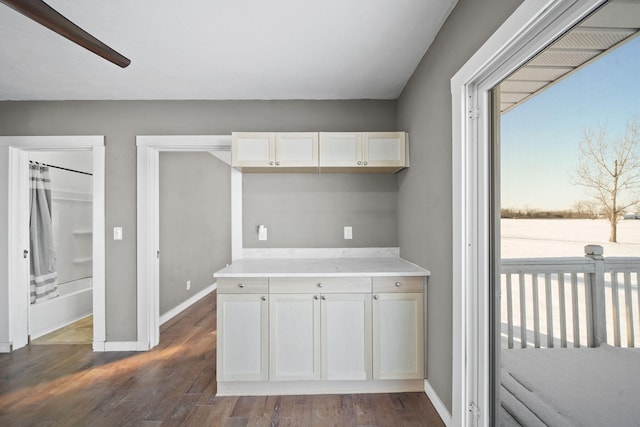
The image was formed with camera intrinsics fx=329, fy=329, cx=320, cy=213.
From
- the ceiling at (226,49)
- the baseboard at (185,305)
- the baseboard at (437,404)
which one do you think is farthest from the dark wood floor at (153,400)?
the ceiling at (226,49)

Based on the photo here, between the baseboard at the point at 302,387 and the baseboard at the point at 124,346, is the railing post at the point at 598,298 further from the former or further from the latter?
the baseboard at the point at 124,346

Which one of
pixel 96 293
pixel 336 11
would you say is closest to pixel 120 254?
pixel 96 293

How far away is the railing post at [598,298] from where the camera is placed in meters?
1.01

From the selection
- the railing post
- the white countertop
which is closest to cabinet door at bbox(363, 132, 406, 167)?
the white countertop

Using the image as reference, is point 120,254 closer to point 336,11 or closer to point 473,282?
point 336,11

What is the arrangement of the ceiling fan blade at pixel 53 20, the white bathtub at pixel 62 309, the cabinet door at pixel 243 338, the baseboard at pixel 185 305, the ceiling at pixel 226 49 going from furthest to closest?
1. the baseboard at pixel 185 305
2. the white bathtub at pixel 62 309
3. the cabinet door at pixel 243 338
4. the ceiling at pixel 226 49
5. the ceiling fan blade at pixel 53 20

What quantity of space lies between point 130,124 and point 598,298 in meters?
3.75

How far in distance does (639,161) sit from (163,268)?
14.5 feet

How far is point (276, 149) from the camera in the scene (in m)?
2.85

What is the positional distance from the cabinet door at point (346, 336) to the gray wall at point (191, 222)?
2.59 m

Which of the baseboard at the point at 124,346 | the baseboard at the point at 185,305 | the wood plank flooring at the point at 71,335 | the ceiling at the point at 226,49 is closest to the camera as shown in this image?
the ceiling at the point at 226,49

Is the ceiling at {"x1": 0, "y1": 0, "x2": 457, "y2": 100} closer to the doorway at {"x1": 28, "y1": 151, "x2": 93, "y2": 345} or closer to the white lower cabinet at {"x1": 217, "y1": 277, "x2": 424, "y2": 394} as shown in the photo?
the doorway at {"x1": 28, "y1": 151, "x2": 93, "y2": 345}

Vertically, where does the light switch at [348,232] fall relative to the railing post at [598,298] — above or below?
above

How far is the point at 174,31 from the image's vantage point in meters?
2.11
